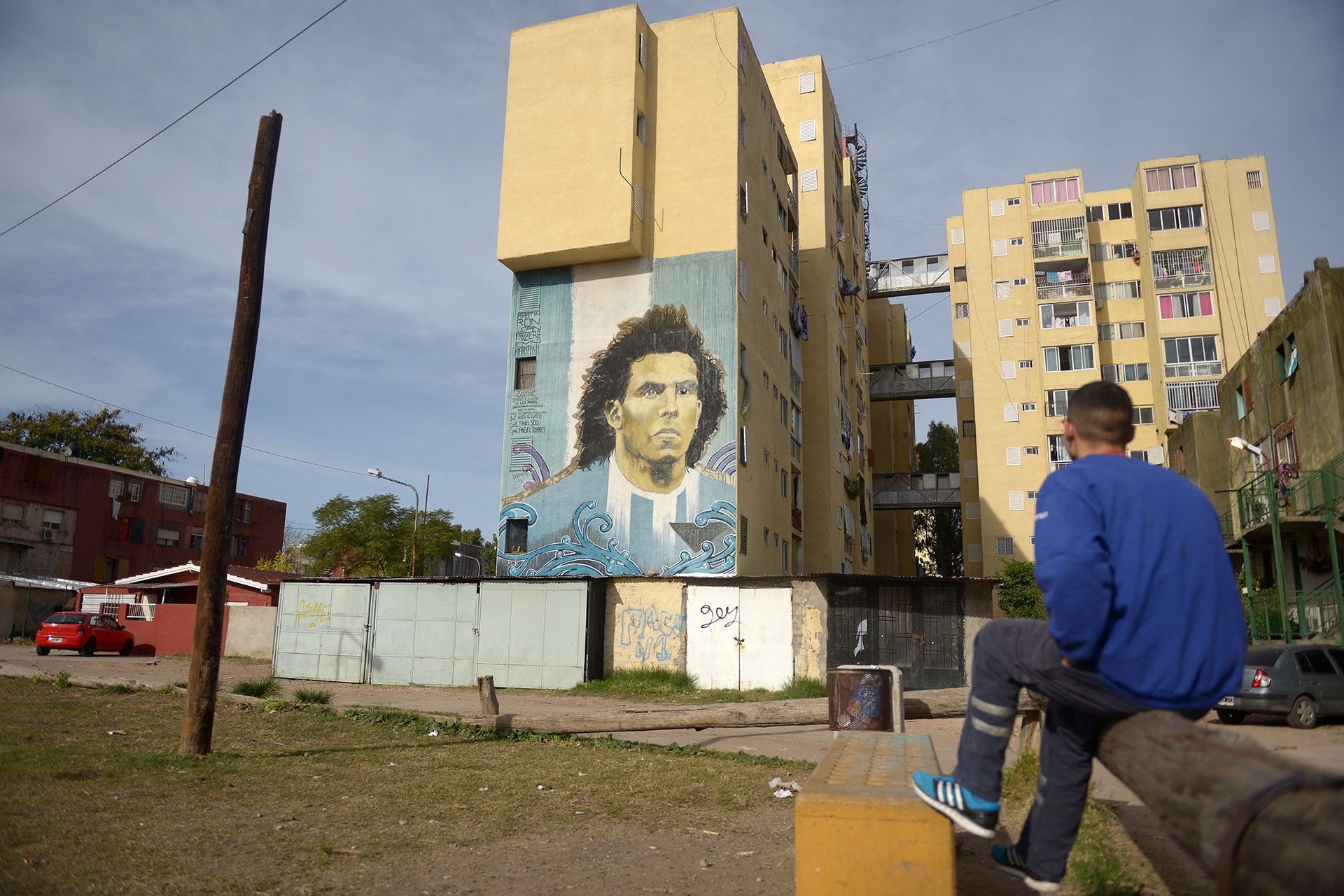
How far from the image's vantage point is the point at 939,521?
69000 millimetres

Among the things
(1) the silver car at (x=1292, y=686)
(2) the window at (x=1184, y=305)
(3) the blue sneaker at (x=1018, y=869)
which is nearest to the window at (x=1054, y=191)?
(2) the window at (x=1184, y=305)

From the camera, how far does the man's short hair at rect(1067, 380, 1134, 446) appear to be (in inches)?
133

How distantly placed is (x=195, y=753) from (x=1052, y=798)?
939cm

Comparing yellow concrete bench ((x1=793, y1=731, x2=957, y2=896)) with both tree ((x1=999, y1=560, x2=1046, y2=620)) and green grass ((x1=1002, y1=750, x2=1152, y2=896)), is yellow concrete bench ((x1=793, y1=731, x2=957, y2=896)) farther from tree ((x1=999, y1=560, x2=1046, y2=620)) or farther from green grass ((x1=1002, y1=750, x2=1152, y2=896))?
tree ((x1=999, y1=560, x2=1046, y2=620))

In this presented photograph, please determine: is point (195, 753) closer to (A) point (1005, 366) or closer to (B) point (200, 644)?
(B) point (200, 644)

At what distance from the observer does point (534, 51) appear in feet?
120

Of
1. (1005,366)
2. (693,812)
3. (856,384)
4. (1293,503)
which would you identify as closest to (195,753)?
(693,812)

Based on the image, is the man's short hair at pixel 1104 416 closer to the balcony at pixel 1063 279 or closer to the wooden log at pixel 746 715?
the wooden log at pixel 746 715

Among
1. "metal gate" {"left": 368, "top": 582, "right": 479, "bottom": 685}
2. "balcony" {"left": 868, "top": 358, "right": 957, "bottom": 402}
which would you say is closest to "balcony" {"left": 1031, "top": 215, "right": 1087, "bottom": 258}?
"balcony" {"left": 868, "top": 358, "right": 957, "bottom": 402}

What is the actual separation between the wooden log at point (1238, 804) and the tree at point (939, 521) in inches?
2617

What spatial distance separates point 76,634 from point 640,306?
990 inches

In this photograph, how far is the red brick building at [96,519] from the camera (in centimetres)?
4962

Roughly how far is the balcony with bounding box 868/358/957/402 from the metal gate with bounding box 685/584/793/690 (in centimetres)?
3481

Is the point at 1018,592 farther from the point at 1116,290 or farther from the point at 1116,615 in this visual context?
the point at 1116,615
